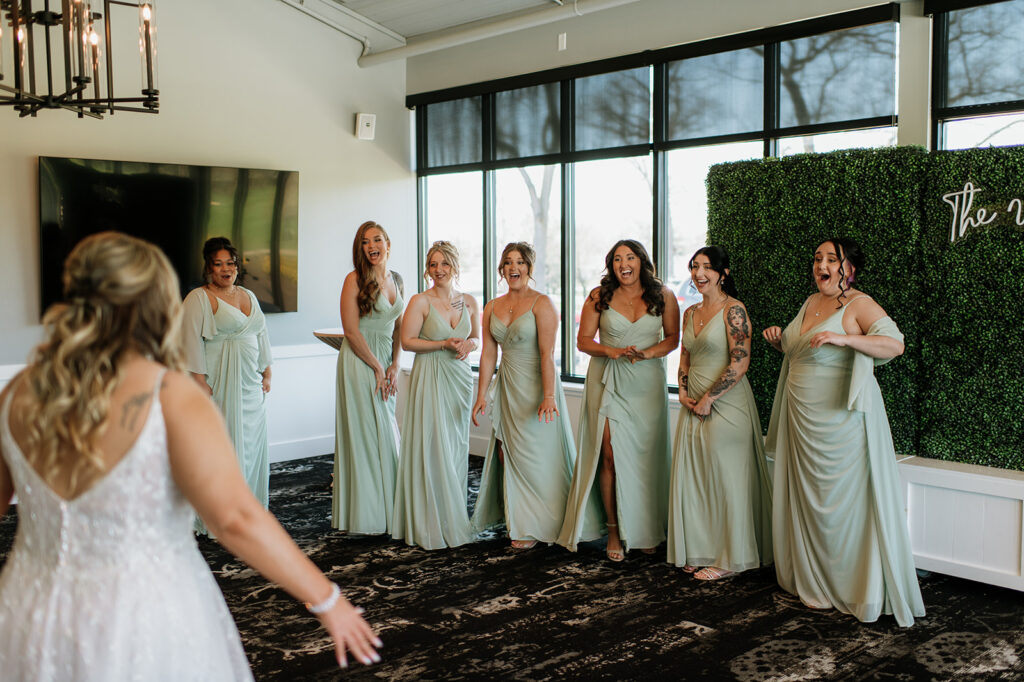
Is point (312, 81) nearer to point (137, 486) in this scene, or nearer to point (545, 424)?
point (545, 424)

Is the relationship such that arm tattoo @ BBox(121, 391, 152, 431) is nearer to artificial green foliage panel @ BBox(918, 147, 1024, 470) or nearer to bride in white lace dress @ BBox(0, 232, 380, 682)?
bride in white lace dress @ BBox(0, 232, 380, 682)

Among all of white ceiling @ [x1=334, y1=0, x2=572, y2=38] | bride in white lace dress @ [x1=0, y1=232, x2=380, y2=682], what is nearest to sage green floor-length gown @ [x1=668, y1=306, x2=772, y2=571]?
bride in white lace dress @ [x1=0, y1=232, x2=380, y2=682]

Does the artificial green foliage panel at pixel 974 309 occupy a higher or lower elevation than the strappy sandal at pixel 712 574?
higher

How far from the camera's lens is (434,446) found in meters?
5.17

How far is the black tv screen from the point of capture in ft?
21.2

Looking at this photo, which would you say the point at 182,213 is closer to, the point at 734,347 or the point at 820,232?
the point at 734,347

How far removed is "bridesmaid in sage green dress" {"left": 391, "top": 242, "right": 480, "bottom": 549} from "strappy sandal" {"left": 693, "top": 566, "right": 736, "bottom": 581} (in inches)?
52.4

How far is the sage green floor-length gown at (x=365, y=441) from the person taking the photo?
541 centimetres

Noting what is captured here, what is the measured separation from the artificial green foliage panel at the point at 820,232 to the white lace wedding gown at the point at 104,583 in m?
3.84

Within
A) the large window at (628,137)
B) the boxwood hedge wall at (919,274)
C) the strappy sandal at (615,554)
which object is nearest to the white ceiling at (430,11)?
the large window at (628,137)

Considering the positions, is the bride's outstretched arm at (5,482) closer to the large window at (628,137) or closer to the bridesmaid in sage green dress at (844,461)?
the bridesmaid in sage green dress at (844,461)

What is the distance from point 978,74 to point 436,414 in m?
3.51

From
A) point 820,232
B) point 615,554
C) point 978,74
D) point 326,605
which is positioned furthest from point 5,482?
point 978,74

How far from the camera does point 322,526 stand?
18.9 feet
